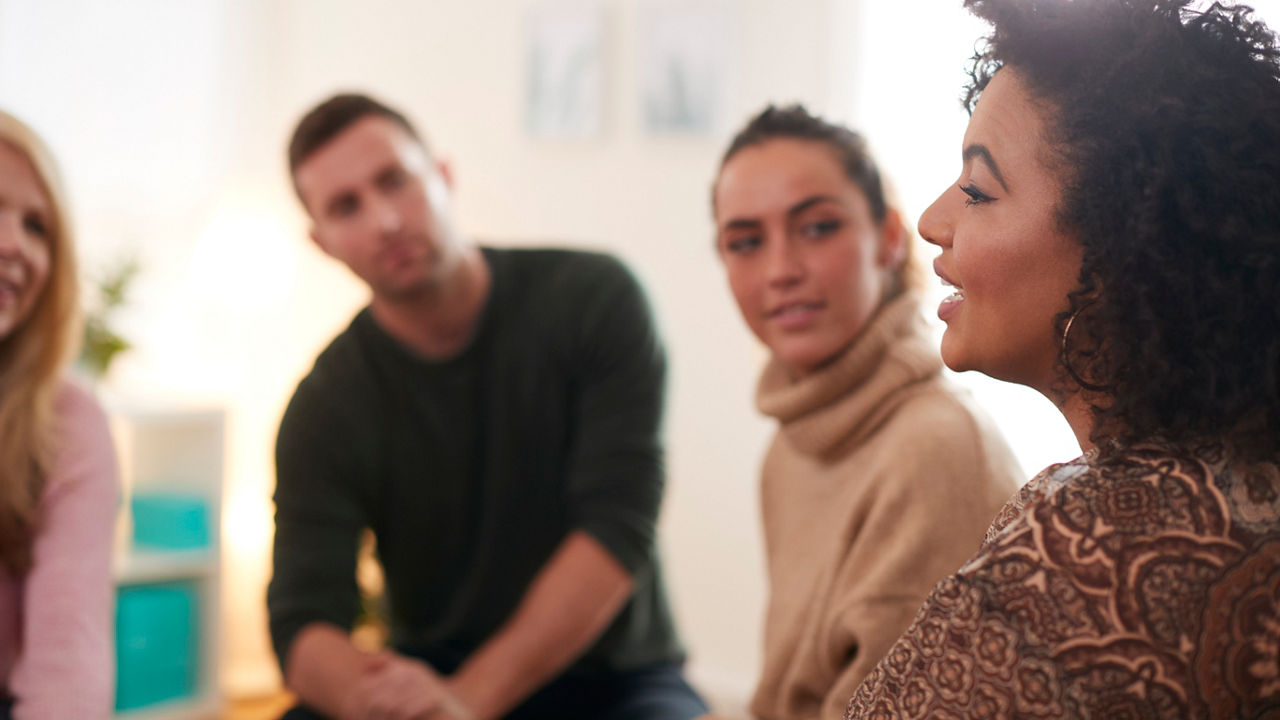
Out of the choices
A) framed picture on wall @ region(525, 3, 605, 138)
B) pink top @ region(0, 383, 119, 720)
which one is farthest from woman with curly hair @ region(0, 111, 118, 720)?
framed picture on wall @ region(525, 3, 605, 138)

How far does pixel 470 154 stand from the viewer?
3.66m

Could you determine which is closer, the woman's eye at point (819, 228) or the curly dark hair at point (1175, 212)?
the curly dark hair at point (1175, 212)

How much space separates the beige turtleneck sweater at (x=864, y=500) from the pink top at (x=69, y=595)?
81 centimetres

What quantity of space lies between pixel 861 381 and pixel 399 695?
79 cm

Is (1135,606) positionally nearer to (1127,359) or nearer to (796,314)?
(1127,359)

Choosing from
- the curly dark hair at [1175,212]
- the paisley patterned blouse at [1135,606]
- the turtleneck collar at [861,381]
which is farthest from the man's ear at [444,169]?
the paisley patterned blouse at [1135,606]

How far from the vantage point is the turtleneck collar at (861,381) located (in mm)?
1287

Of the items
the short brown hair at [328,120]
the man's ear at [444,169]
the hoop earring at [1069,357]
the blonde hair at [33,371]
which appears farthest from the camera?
the man's ear at [444,169]

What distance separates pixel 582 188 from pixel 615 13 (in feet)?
1.70

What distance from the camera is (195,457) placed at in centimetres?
316

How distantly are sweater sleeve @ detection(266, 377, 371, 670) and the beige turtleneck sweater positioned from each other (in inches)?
29.3

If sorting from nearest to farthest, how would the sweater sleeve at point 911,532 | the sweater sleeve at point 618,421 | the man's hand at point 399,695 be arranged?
the sweater sleeve at point 911,532 → the man's hand at point 399,695 → the sweater sleeve at point 618,421

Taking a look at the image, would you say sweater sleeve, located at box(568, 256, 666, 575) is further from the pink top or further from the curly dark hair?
the curly dark hair

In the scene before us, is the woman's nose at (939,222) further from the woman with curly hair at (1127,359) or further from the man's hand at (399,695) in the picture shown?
the man's hand at (399,695)
